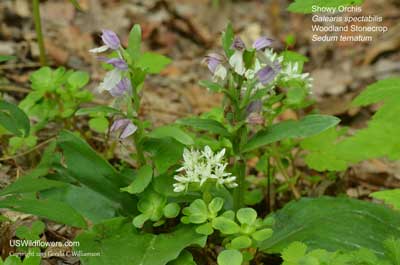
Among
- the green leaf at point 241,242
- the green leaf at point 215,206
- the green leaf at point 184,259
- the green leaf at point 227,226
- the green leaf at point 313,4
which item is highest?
the green leaf at point 313,4

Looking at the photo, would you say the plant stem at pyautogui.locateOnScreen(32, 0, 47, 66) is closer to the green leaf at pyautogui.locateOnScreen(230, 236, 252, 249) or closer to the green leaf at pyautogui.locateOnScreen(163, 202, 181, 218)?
the green leaf at pyautogui.locateOnScreen(163, 202, 181, 218)

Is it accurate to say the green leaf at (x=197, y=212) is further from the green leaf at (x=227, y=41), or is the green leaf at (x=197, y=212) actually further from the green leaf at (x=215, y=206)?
the green leaf at (x=227, y=41)


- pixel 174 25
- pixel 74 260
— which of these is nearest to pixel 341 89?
pixel 174 25

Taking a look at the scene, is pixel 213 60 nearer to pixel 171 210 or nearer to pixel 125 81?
pixel 125 81

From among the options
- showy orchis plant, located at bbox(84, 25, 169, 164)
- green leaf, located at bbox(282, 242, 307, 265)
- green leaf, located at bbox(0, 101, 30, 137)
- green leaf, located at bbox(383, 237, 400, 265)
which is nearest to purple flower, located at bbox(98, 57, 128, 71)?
showy orchis plant, located at bbox(84, 25, 169, 164)

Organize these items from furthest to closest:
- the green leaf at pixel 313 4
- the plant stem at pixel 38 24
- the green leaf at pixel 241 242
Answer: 1. the plant stem at pixel 38 24
2. the green leaf at pixel 313 4
3. the green leaf at pixel 241 242

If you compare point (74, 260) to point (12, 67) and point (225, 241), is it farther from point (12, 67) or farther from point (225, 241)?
point (12, 67)

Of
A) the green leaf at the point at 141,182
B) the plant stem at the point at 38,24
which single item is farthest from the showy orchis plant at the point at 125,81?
the plant stem at the point at 38,24
